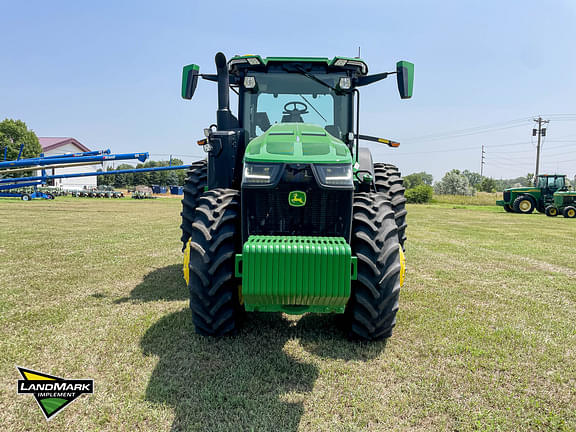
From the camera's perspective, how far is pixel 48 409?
8.27 feet

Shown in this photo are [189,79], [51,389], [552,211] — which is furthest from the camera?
[552,211]

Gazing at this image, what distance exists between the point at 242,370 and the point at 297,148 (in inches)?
75.8

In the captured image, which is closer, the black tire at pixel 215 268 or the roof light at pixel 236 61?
the black tire at pixel 215 268

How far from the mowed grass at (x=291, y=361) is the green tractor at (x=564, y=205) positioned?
19963mm

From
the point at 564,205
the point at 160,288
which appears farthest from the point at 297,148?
the point at 564,205

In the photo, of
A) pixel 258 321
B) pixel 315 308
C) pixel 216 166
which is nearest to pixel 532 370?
pixel 315 308

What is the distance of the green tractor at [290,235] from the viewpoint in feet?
9.38

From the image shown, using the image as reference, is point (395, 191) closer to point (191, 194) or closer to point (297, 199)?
point (297, 199)

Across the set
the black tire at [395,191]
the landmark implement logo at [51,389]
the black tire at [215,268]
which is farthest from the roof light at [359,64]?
the landmark implement logo at [51,389]

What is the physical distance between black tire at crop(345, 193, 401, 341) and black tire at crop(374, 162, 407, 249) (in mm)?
1912

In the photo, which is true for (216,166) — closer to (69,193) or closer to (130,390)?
(130,390)

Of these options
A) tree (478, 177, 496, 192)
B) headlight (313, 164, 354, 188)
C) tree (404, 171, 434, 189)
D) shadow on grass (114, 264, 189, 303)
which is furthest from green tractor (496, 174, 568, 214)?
tree (404, 171, 434, 189)

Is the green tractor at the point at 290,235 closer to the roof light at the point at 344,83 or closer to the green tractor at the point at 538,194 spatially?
the roof light at the point at 344,83

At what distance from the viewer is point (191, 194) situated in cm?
578
